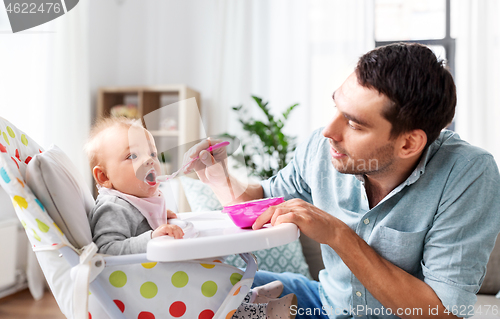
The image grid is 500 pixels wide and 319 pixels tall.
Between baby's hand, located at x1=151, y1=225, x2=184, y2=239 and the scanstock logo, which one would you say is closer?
baby's hand, located at x1=151, y1=225, x2=184, y2=239

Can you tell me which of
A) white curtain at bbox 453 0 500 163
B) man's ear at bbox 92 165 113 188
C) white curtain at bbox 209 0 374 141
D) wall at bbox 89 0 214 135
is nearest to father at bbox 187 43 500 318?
man's ear at bbox 92 165 113 188

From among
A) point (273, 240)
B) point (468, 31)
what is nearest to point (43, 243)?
point (273, 240)

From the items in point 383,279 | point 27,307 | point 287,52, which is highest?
point 287,52

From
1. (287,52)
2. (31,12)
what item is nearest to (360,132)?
(31,12)

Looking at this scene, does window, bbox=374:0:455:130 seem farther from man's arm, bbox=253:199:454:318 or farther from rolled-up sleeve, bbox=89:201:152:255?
rolled-up sleeve, bbox=89:201:152:255

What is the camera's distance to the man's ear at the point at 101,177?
2.68 ft

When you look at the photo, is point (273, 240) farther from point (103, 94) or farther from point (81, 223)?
point (103, 94)

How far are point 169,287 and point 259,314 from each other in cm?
22

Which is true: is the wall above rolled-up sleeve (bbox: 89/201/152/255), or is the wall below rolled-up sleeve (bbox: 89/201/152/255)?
above

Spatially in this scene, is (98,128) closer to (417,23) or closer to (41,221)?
(41,221)

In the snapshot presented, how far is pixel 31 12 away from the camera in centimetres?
237

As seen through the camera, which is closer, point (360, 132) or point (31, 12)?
point (360, 132)

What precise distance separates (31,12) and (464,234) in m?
2.63

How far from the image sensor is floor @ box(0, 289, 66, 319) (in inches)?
82.7
